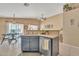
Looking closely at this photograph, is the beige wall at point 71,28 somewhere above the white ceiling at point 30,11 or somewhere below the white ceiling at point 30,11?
below

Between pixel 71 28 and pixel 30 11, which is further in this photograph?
pixel 30 11

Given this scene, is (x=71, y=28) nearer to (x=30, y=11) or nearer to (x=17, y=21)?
(x=30, y=11)

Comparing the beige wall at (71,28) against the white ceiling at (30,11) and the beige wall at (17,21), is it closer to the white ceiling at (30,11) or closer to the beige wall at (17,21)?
the white ceiling at (30,11)

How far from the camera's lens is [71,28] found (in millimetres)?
1880

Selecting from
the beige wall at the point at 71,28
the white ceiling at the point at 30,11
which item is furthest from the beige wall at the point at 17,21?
the beige wall at the point at 71,28

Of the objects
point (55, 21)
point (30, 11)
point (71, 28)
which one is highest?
point (30, 11)

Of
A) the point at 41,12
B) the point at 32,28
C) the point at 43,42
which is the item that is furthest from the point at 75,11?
the point at 43,42

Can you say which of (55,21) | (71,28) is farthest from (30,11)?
(71,28)

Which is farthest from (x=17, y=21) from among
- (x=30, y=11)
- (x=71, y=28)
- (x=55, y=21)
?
(x=71, y=28)

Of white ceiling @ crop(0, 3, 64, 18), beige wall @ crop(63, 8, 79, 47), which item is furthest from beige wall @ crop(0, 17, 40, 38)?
beige wall @ crop(63, 8, 79, 47)

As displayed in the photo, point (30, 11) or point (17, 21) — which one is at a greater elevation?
point (30, 11)

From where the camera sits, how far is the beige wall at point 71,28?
1.77 m

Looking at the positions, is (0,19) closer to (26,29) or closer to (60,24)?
(26,29)

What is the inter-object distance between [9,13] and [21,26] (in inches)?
11.8
